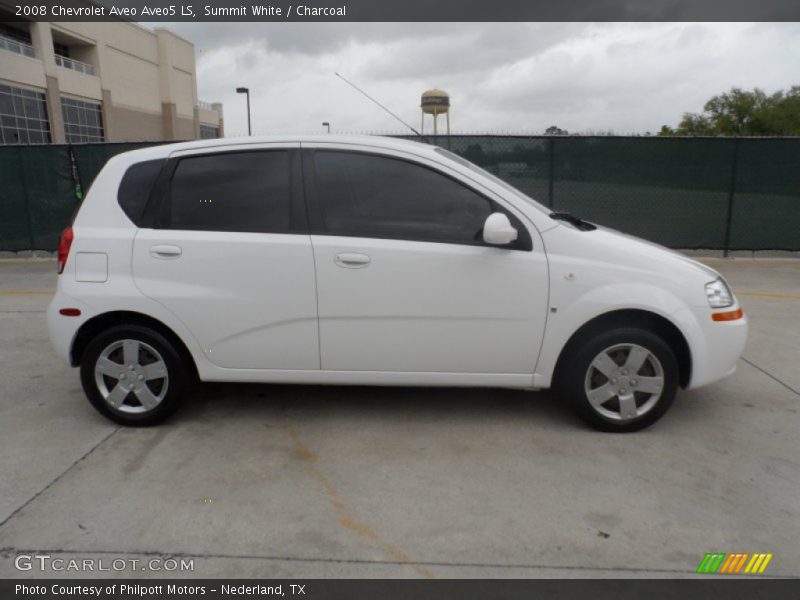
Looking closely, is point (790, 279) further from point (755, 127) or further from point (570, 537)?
point (755, 127)

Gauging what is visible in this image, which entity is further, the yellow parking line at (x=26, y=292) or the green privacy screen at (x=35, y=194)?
the green privacy screen at (x=35, y=194)

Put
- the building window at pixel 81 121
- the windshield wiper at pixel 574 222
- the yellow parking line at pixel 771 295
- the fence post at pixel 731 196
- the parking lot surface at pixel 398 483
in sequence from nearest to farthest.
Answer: the parking lot surface at pixel 398 483, the windshield wiper at pixel 574 222, the yellow parking line at pixel 771 295, the fence post at pixel 731 196, the building window at pixel 81 121

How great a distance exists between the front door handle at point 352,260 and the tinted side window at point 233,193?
1.25ft

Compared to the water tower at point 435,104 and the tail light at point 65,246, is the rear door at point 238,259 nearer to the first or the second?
the tail light at point 65,246

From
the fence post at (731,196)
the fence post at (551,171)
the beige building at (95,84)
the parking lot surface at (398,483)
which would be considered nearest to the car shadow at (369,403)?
the parking lot surface at (398,483)

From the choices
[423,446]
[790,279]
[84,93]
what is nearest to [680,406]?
[423,446]

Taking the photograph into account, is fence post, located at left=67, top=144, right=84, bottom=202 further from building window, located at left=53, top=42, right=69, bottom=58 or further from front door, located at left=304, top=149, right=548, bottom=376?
building window, located at left=53, top=42, right=69, bottom=58

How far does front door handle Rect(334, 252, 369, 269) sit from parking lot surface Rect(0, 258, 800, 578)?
106cm

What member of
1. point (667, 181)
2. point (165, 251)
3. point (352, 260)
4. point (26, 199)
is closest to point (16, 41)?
point (26, 199)

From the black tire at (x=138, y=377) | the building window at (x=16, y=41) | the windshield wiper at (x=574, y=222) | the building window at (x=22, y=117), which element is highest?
the building window at (x=16, y=41)

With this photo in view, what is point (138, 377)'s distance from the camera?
3895mm

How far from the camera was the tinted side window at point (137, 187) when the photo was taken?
152 inches

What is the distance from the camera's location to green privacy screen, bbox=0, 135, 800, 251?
9336mm

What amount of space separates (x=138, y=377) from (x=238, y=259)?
1.02 meters
